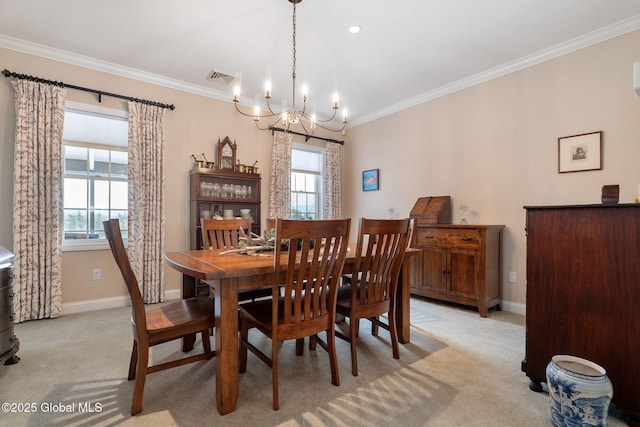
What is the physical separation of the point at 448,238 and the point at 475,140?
51.7 inches

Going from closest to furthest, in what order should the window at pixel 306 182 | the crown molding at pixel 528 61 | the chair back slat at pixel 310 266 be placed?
1. the chair back slat at pixel 310 266
2. the crown molding at pixel 528 61
3. the window at pixel 306 182

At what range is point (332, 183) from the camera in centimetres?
541

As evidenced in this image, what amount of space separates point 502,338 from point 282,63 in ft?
11.6

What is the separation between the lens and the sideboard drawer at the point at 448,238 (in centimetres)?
334

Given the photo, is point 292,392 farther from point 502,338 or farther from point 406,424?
point 502,338

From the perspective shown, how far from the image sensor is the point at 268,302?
211 cm

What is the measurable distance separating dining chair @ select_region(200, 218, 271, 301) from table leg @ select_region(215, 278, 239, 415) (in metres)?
1.01

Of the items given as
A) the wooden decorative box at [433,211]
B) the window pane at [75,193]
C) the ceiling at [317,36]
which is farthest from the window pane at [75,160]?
the wooden decorative box at [433,211]

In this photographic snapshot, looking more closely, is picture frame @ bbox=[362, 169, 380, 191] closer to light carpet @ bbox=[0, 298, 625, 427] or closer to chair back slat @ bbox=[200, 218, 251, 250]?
chair back slat @ bbox=[200, 218, 251, 250]

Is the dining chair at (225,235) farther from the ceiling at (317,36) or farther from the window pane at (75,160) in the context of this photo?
the window pane at (75,160)

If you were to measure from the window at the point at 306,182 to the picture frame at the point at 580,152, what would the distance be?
3.42m

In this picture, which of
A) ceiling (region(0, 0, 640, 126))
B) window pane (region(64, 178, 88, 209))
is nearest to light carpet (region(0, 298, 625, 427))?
window pane (region(64, 178, 88, 209))

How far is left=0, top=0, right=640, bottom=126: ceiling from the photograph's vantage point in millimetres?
2545

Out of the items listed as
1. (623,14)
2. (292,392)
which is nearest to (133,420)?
(292,392)
